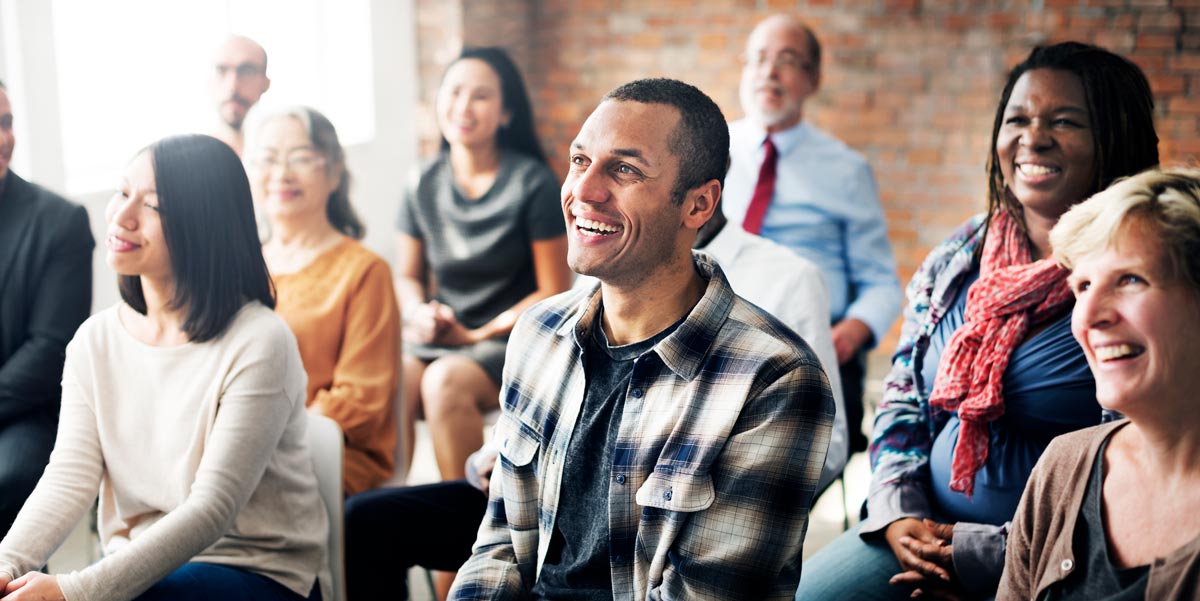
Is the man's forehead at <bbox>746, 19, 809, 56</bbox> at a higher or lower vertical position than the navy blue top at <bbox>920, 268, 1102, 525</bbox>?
higher

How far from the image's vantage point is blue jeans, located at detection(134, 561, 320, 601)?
1780 millimetres

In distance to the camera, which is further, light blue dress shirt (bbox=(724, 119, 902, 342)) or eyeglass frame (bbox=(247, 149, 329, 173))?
light blue dress shirt (bbox=(724, 119, 902, 342))

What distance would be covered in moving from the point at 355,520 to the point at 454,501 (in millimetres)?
195

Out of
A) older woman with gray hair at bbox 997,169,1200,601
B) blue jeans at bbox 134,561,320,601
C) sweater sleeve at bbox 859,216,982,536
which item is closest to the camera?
older woman with gray hair at bbox 997,169,1200,601

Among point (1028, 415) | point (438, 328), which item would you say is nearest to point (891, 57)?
point (438, 328)

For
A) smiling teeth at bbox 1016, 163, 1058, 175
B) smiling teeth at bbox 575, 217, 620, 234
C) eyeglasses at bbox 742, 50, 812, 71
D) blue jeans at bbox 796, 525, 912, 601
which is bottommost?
blue jeans at bbox 796, 525, 912, 601

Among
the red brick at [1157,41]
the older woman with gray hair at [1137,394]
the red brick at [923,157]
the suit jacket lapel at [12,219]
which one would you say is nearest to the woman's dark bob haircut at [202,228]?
the suit jacket lapel at [12,219]

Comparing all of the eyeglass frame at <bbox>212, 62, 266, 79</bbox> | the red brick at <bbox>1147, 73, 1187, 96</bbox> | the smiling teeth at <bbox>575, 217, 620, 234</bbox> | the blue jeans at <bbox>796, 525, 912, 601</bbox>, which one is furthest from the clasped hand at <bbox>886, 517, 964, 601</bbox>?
the red brick at <bbox>1147, 73, 1187, 96</bbox>

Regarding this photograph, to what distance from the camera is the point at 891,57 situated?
5148 mm

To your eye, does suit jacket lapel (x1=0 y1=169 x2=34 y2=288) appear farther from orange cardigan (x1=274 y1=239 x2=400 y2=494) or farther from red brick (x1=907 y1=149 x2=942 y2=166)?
red brick (x1=907 y1=149 x2=942 y2=166)

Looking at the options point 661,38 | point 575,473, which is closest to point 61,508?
point 575,473

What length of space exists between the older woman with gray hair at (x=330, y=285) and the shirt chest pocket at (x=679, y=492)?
108 centimetres

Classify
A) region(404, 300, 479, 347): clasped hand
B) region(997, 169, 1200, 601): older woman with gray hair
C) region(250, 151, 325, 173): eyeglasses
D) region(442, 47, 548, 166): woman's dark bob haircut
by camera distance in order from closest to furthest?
region(997, 169, 1200, 601): older woman with gray hair < region(250, 151, 325, 173): eyeglasses < region(404, 300, 479, 347): clasped hand < region(442, 47, 548, 166): woman's dark bob haircut

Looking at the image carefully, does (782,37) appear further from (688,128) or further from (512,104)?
(688,128)
